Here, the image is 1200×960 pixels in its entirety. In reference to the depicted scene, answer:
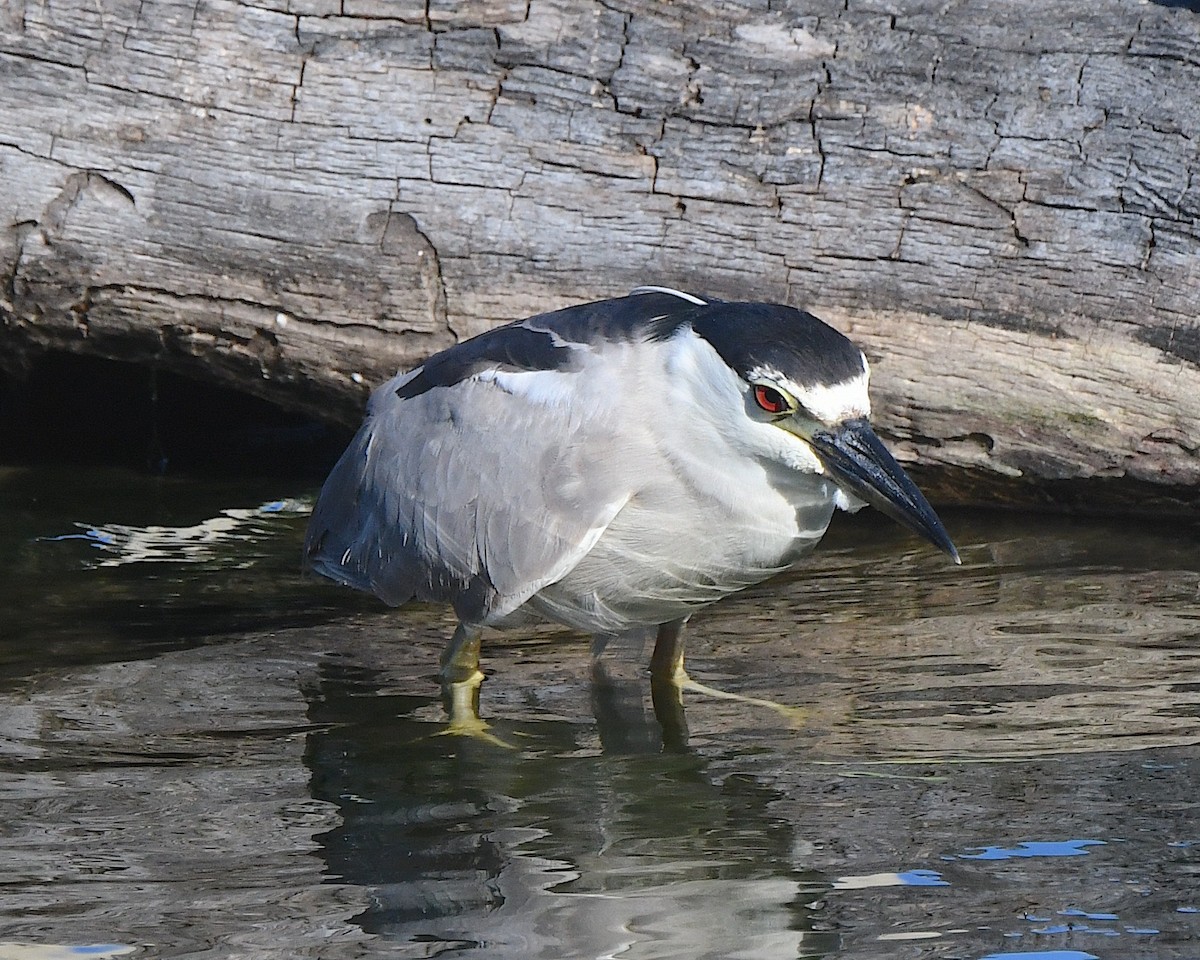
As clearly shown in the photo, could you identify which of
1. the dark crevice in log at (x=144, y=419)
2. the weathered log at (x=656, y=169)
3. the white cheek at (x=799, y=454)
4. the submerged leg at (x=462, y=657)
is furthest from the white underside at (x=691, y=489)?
the dark crevice in log at (x=144, y=419)

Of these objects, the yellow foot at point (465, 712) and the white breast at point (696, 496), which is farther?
the yellow foot at point (465, 712)

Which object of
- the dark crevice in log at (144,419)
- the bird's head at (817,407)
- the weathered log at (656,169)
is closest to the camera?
the bird's head at (817,407)

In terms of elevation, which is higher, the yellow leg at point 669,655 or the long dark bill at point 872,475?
the long dark bill at point 872,475

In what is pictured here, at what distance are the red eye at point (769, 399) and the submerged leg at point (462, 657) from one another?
1.12 metres

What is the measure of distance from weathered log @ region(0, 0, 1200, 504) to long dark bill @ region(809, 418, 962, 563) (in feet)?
5.63

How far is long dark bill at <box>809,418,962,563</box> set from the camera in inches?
139

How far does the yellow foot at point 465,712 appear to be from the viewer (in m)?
4.02

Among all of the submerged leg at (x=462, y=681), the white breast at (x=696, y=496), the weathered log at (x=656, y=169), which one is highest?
the weathered log at (x=656, y=169)

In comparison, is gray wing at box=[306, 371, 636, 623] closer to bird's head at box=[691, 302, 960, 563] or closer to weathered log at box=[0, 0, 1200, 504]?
bird's head at box=[691, 302, 960, 563]

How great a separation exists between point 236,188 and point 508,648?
1.88m

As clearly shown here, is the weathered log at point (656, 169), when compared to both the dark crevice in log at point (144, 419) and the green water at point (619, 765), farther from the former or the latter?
the dark crevice in log at point (144, 419)

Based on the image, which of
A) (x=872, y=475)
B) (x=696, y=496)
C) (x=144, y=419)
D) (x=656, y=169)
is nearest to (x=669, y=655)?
(x=696, y=496)

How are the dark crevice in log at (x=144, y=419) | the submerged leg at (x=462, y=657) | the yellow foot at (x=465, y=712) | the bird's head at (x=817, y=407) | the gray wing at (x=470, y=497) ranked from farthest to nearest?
the dark crevice in log at (x=144, y=419)
the submerged leg at (x=462, y=657)
the yellow foot at (x=465, y=712)
the gray wing at (x=470, y=497)
the bird's head at (x=817, y=407)

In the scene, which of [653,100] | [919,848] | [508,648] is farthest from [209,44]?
[919,848]
